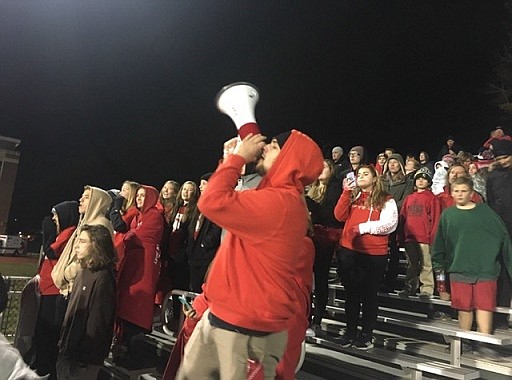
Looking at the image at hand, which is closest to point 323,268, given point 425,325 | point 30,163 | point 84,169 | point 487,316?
point 425,325

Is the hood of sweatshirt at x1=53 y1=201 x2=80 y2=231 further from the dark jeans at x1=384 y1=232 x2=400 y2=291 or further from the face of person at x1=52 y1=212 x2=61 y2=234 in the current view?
the dark jeans at x1=384 y1=232 x2=400 y2=291

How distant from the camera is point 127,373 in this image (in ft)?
14.9

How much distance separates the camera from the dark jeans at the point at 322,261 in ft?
16.8

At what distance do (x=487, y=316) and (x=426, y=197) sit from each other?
2.00 m

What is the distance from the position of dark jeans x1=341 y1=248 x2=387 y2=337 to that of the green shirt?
743 mm

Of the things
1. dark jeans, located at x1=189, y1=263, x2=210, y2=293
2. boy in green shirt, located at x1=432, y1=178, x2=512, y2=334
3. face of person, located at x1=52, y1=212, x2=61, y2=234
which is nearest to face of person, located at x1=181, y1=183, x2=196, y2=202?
dark jeans, located at x1=189, y1=263, x2=210, y2=293

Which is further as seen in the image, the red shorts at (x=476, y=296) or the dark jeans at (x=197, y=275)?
the dark jeans at (x=197, y=275)

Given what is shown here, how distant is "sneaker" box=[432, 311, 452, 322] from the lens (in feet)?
16.5

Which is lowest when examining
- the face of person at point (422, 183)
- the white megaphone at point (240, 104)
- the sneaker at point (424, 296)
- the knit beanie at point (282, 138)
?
the sneaker at point (424, 296)

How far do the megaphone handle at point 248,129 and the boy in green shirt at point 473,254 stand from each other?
3233 mm

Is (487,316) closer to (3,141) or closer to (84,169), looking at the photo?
(3,141)

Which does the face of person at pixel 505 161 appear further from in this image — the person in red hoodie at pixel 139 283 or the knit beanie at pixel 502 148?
the person in red hoodie at pixel 139 283

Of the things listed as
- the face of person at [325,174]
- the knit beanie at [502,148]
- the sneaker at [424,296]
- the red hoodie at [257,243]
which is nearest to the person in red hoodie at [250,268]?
the red hoodie at [257,243]

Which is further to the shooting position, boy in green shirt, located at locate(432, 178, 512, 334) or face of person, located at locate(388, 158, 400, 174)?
face of person, located at locate(388, 158, 400, 174)
